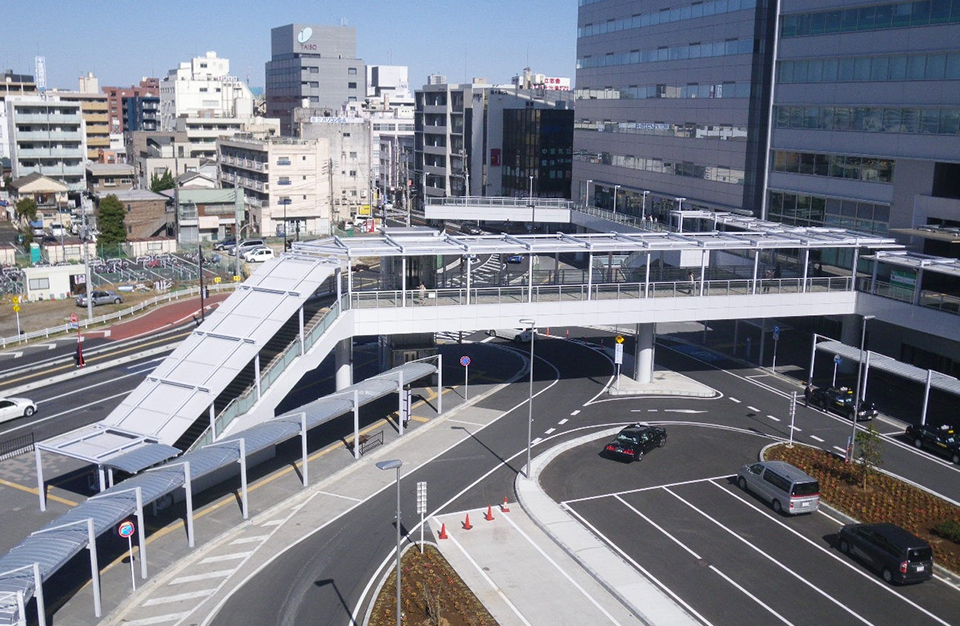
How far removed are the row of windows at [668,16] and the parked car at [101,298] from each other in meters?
50.9

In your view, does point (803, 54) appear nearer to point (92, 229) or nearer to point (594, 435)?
point (594, 435)

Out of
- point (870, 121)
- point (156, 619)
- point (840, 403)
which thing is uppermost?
point (870, 121)

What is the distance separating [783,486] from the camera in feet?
101

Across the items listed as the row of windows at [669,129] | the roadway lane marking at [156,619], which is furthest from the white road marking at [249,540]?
the row of windows at [669,129]

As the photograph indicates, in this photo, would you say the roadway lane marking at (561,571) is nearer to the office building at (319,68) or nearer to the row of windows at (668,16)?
the row of windows at (668,16)

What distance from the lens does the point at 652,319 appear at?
4356 cm

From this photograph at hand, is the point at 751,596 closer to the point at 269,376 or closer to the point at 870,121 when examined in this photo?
the point at 269,376

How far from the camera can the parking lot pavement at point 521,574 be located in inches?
950

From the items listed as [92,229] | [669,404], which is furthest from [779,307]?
[92,229]

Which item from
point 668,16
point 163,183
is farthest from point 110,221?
point 668,16

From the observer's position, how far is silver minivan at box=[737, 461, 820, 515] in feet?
100

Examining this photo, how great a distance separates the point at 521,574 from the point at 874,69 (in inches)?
1591

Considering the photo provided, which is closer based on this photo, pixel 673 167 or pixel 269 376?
pixel 269 376

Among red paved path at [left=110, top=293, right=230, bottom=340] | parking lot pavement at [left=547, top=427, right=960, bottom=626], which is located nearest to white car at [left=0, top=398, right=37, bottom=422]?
red paved path at [left=110, top=293, right=230, bottom=340]
